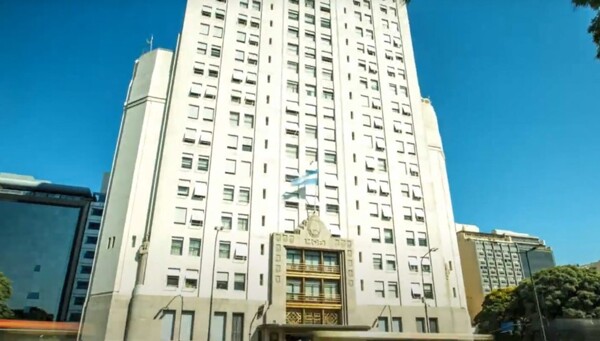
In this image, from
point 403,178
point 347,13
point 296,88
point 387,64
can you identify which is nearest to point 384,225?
point 403,178

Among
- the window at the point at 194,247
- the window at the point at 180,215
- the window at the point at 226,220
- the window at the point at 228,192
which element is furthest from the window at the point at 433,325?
the window at the point at 180,215

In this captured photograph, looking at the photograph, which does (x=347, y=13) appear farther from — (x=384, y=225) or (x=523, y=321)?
(x=523, y=321)

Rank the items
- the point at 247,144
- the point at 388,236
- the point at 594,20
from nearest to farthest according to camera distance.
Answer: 1. the point at 594,20
2. the point at 247,144
3. the point at 388,236

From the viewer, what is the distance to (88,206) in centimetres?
8569

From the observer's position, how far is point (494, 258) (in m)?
106

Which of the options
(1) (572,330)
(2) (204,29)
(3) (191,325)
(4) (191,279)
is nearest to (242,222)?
(4) (191,279)

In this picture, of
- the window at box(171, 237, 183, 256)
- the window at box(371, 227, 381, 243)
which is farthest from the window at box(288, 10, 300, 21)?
the window at box(171, 237, 183, 256)

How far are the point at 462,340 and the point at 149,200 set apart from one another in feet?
91.2

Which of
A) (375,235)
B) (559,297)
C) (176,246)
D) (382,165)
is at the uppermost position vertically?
(382,165)

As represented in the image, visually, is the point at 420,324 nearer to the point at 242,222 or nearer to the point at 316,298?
the point at 316,298

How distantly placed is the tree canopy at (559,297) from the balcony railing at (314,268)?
2851 cm

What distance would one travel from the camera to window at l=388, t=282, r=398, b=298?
1591 inches

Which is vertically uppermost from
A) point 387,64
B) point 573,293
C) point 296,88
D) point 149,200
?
point 387,64

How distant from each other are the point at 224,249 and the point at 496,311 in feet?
143
